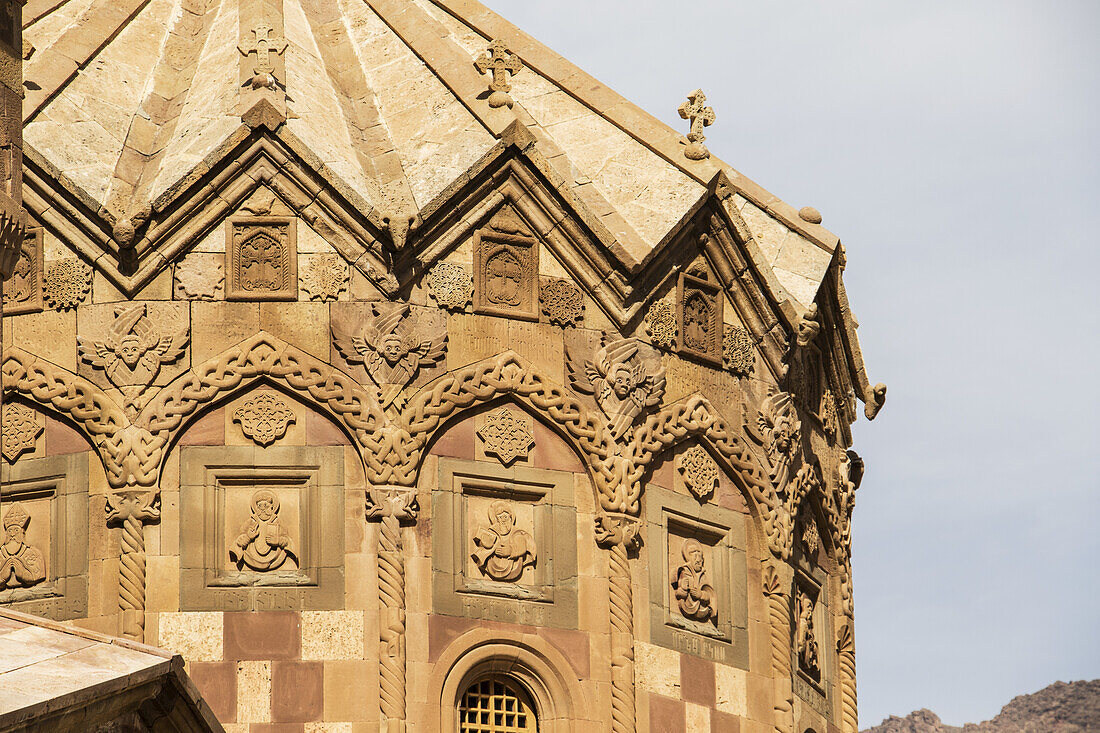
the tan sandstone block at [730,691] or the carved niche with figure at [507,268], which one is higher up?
the carved niche with figure at [507,268]

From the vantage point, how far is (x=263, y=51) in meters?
28.1

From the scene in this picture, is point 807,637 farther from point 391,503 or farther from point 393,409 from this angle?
point 393,409

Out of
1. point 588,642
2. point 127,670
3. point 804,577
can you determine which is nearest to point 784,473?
point 804,577

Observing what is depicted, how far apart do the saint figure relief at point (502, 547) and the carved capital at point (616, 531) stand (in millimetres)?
830

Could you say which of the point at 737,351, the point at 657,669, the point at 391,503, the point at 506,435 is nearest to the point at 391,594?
the point at 391,503

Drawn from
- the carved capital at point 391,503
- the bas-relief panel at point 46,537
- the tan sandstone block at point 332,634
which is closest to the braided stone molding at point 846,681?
the carved capital at point 391,503

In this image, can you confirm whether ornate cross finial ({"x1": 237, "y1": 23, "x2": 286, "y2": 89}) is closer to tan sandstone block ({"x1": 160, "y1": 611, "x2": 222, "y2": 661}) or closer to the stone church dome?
the stone church dome

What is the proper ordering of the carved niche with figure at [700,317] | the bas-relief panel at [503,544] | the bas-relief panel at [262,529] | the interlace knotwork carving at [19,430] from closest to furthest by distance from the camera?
the bas-relief panel at [262,529]
the bas-relief panel at [503,544]
the interlace knotwork carving at [19,430]
the carved niche with figure at [700,317]

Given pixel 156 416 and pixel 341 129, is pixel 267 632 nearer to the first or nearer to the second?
pixel 156 416

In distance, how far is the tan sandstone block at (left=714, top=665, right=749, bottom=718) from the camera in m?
27.0

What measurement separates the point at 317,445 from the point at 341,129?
4539mm

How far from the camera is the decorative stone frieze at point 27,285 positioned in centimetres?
2645

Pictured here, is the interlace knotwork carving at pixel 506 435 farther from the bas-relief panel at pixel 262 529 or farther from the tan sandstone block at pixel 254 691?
the tan sandstone block at pixel 254 691

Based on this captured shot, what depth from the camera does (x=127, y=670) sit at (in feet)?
52.3
